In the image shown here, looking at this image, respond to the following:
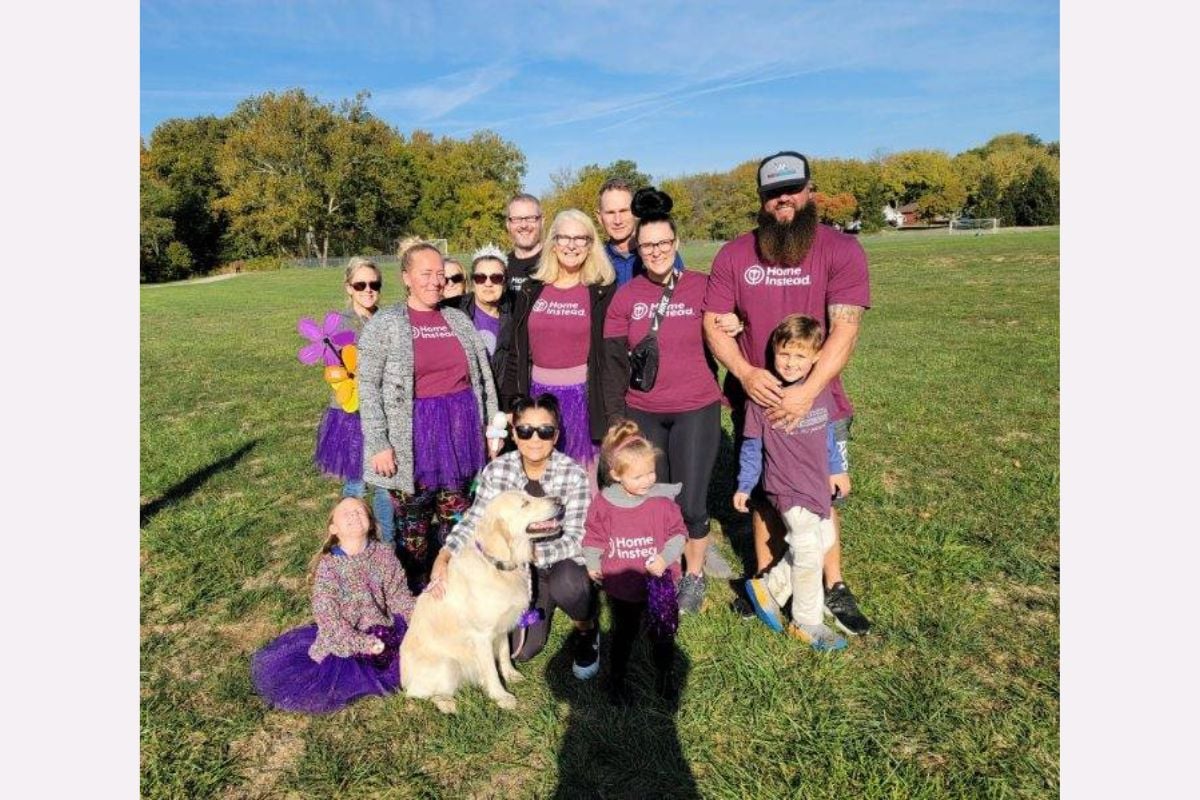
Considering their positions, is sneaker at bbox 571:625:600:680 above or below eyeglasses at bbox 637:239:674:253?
below

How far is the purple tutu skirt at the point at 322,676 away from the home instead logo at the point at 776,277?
2958 mm

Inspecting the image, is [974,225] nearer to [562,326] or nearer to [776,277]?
[776,277]

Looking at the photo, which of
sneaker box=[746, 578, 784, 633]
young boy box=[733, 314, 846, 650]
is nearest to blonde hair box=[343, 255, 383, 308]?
young boy box=[733, 314, 846, 650]

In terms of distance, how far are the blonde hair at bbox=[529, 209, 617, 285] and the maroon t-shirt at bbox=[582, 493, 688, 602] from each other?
5.43ft

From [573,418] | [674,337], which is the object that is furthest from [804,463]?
[573,418]

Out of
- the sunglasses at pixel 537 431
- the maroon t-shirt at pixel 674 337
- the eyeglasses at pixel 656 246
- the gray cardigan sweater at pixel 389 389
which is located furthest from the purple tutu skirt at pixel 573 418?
the eyeglasses at pixel 656 246

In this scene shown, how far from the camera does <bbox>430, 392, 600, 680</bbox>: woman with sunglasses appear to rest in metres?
4.00

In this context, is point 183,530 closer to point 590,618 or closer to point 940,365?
point 590,618

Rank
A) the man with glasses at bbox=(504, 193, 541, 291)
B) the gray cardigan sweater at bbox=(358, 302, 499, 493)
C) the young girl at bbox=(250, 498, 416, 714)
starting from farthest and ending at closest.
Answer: the man with glasses at bbox=(504, 193, 541, 291), the gray cardigan sweater at bbox=(358, 302, 499, 493), the young girl at bbox=(250, 498, 416, 714)

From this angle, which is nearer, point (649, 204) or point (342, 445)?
point (649, 204)

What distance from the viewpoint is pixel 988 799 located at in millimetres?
3064

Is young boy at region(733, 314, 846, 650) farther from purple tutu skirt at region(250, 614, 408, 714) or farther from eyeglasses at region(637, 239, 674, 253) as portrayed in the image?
purple tutu skirt at region(250, 614, 408, 714)

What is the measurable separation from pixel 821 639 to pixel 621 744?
140 cm

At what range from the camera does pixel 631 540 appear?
378 cm
